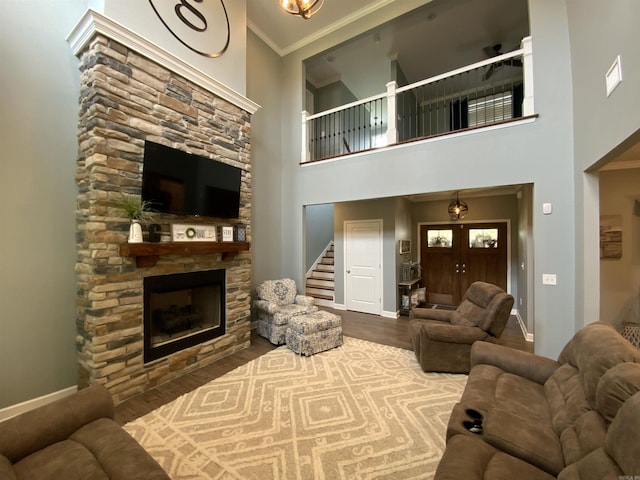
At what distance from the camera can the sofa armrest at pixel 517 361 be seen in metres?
2.07

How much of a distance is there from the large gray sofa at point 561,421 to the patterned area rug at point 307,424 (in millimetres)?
631

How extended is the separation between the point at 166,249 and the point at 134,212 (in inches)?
18.4

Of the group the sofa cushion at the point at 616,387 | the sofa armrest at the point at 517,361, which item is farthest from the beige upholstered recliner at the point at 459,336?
the sofa cushion at the point at 616,387

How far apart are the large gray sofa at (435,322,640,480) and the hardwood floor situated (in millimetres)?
2153

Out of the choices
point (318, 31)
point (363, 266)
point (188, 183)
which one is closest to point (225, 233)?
point (188, 183)

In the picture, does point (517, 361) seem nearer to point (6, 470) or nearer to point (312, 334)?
point (312, 334)

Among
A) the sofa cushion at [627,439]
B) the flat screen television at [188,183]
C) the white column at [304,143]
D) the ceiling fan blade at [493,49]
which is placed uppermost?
the ceiling fan blade at [493,49]

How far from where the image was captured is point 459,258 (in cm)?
666

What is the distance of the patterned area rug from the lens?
6.07ft

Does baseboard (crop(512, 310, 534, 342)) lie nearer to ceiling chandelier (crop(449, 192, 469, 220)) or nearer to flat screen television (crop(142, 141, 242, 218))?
ceiling chandelier (crop(449, 192, 469, 220))

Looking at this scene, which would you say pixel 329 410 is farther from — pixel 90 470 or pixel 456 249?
pixel 456 249

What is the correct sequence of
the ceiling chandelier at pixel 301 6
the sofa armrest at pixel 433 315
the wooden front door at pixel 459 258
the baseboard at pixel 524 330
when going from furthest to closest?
the wooden front door at pixel 459 258 < the baseboard at pixel 524 330 < the sofa armrest at pixel 433 315 < the ceiling chandelier at pixel 301 6

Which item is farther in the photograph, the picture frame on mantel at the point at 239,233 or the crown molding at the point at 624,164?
the picture frame on mantel at the point at 239,233

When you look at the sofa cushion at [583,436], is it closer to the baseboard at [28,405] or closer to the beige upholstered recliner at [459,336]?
the beige upholstered recliner at [459,336]
